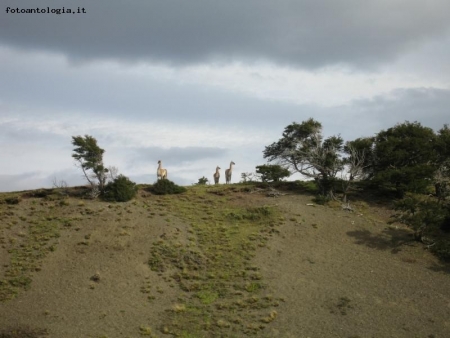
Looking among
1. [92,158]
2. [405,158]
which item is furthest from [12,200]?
[405,158]

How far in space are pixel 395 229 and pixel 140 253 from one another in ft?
66.7

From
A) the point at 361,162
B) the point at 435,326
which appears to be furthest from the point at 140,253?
the point at 361,162

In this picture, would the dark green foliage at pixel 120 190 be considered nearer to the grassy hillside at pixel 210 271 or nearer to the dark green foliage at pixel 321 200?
the grassy hillside at pixel 210 271

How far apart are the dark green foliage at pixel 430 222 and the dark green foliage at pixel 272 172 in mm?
13706

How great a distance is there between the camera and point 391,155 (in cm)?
4716

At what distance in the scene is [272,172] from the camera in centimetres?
5056

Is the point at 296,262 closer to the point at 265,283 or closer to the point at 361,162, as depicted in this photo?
the point at 265,283

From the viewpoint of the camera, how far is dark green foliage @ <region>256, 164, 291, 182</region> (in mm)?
50156

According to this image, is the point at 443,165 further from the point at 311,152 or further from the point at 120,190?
the point at 120,190

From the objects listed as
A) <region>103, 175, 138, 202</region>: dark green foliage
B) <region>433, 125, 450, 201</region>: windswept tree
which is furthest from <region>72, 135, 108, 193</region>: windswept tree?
<region>433, 125, 450, 201</region>: windswept tree

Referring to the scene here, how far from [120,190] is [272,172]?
15.6m

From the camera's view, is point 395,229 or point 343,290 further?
point 395,229

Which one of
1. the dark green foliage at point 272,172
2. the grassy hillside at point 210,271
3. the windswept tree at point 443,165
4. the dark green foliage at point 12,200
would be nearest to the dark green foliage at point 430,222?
the grassy hillside at point 210,271

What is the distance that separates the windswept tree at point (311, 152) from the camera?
47156 millimetres
